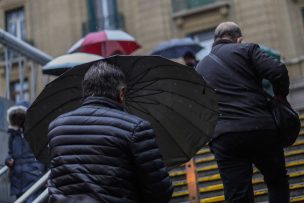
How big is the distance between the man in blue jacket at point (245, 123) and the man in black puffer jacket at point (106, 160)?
4.72 ft

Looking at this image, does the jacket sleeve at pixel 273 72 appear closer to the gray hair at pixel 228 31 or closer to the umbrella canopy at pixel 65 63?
the gray hair at pixel 228 31

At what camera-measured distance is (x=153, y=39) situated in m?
22.8

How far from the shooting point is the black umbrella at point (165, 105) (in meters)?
4.45

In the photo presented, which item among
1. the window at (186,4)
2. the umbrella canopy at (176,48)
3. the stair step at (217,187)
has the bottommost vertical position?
the stair step at (217,187)

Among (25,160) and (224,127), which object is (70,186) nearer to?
(224,127)

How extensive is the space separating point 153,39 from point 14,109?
15.6m

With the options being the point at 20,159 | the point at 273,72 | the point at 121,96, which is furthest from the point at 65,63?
the point at 121,96

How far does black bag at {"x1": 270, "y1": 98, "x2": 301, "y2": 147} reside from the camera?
4879 millimetres

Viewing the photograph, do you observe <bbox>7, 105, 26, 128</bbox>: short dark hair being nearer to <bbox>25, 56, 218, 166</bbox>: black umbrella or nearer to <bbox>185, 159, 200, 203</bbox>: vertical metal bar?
<bbox>185, 159, 200, 203</bbox>: vertical metal bar

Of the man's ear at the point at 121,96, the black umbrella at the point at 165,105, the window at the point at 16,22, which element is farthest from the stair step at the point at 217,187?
the window at the point at 16,22

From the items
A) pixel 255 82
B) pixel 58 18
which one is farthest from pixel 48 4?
pixel 255 82

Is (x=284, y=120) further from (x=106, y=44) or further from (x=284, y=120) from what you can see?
(x=106, y=44)

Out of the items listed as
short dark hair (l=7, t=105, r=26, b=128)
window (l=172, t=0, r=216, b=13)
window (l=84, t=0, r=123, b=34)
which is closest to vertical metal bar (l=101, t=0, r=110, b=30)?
window (l=84, t=0, r=123, b=34)

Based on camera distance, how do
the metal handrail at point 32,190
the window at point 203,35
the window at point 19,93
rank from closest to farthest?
1. the metal handrail at point 32,190
2. the window at point 19,93
3. the window at point 203,35
